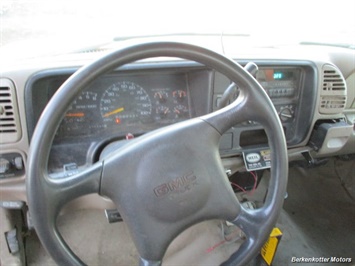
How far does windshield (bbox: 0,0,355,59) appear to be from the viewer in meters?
1.46

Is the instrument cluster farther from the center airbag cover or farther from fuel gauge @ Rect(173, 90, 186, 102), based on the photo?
the center airbag cover

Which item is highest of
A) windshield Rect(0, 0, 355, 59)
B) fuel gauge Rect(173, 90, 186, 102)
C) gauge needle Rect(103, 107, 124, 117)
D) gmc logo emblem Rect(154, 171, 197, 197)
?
windshield Rect(0, 0, 355, 59)

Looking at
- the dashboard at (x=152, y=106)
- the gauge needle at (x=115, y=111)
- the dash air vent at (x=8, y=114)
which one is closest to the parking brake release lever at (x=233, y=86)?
the dashboard at (x=152, y=106)

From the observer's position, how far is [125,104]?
1.16 meters

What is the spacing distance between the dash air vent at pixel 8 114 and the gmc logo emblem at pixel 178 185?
1.74 ft

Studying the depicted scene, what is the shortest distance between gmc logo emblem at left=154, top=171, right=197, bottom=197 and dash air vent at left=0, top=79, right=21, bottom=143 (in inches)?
20.9

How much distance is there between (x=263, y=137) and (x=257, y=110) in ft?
1.89

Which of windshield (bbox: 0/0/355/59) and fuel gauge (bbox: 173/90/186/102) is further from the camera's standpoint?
windshield (bbox: 0/0/355/59)

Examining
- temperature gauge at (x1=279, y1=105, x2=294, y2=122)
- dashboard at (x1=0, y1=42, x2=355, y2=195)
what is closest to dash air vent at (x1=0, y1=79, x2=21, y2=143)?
dashboard at (x1=0, y1=42, x2=355, y2=195)

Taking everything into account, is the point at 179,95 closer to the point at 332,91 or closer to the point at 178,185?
the point at 178,185

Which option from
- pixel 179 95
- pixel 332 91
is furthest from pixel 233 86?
pixel 332 91

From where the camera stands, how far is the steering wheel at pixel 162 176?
2.24ft

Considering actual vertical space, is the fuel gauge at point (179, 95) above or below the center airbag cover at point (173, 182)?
above

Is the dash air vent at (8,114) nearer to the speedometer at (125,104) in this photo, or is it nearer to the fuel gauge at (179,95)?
the speedometer at (125,104)
